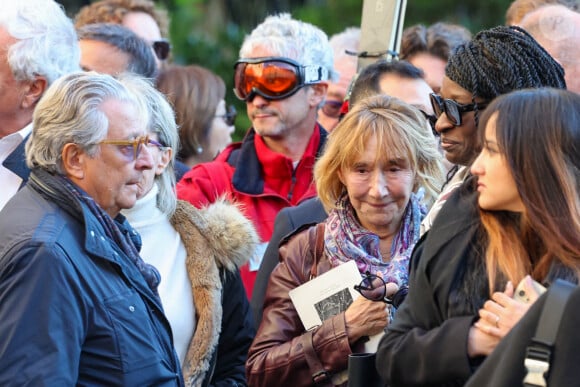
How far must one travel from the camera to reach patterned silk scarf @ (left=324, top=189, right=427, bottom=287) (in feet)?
13.1

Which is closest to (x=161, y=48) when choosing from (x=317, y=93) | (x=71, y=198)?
(x=317, y=93)

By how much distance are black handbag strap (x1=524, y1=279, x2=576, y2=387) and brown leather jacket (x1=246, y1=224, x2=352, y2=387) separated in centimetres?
154

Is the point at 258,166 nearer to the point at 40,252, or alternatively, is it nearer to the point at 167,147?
the point at 167,147

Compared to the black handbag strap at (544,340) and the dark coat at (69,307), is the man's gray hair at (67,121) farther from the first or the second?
the black handbag strap at (544,340)

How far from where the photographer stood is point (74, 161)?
3754mm

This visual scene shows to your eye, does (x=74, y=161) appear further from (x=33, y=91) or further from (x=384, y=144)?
(x=33, y=91)

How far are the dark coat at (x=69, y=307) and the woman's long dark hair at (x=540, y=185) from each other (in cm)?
123

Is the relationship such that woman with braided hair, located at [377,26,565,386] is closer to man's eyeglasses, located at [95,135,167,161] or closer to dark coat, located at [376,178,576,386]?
dark coat, located at [376,178,576,386]

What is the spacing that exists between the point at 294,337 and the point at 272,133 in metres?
1.76

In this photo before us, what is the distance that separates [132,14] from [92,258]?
15.4ft

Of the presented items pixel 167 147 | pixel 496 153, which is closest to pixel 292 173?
pixel 167 147

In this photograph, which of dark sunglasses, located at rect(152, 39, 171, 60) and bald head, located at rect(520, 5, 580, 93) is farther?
dark sunglasses, located at rect(152, 39, 171, 60)

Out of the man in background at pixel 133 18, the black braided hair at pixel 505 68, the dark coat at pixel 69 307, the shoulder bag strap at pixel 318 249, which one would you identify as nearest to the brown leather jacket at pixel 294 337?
the shoulder bag strap at pixel 318 249

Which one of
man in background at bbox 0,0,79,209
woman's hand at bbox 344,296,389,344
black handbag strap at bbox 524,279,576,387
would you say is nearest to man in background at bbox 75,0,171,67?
man in background at bbox 0,0,79,209
